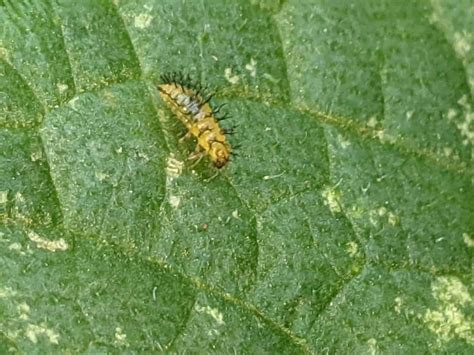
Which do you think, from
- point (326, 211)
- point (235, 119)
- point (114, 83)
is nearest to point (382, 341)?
point (326, 211)

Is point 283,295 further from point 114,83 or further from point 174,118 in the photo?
point 114,83

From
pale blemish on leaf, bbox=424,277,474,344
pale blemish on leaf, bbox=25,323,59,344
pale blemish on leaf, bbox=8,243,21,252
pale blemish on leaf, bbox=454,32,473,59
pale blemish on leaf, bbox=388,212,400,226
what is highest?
pale blemish on leaf, bbox=8,243,21,252

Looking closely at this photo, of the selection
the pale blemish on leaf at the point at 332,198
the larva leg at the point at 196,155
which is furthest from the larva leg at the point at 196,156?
the pale blemish on leaf at the point at 332,198

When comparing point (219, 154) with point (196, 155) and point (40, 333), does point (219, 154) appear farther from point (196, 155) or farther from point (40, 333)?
point (40, 333)

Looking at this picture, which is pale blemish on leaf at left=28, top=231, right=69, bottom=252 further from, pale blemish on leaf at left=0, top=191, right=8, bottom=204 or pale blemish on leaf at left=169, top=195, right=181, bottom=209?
pale blemish on leaf at left=169, top=195, right=181, bottom=209

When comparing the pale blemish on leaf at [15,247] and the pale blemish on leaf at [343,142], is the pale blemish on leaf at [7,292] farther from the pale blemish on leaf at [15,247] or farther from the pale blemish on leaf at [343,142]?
the pale blemish on leaf at [343,142]

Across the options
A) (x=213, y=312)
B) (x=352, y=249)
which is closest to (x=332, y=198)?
(x=352, y=249)

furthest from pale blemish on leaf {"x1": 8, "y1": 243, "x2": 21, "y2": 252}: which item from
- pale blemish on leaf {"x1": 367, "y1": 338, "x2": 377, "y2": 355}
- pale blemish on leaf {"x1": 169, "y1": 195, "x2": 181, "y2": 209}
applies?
pale blemish on leaf {"x1": 367, "y1": 338, "x2": 377, "y2": 355}
